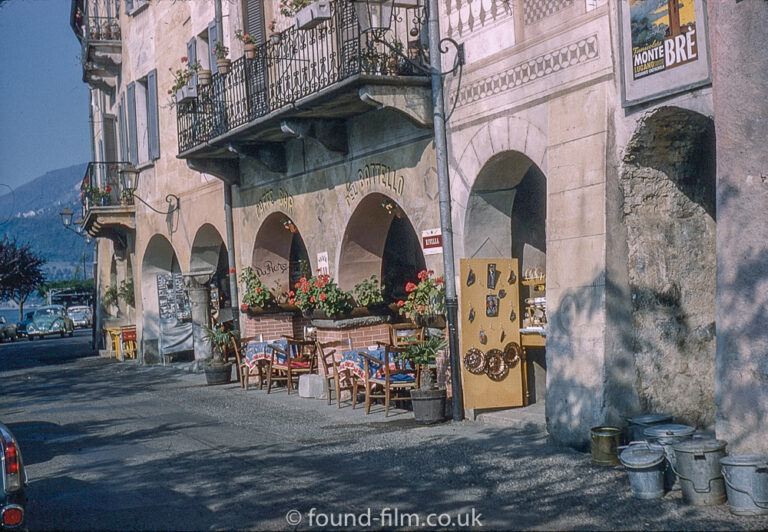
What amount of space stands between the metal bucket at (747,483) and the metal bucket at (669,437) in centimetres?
72

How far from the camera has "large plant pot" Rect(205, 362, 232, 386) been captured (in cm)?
1808

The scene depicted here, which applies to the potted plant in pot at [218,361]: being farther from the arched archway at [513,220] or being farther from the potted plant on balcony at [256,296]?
the arched archway at [513,220]

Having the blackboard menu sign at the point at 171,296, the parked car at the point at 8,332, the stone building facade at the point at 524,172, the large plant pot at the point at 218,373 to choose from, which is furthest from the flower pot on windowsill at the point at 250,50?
the parked car at the point at 8,332

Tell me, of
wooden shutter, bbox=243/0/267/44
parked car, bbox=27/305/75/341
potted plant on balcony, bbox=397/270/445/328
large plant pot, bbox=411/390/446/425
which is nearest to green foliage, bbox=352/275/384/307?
potted plant on balcony, bbox=397/270/445/328

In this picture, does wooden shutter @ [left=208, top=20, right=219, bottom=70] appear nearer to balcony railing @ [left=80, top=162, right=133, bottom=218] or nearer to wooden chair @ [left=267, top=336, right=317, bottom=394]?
wooden chair @ [left=267, top=336, right=317, bottom=394]

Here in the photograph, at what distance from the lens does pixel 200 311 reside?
69.9 feet

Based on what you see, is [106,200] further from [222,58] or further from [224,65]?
[224,65]

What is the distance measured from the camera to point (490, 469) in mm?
8812

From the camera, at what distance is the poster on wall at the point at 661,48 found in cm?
834

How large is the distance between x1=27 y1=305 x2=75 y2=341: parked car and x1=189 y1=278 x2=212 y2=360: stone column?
33263 mm

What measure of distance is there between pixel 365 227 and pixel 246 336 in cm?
441

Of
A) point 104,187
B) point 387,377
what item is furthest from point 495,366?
point 104,187

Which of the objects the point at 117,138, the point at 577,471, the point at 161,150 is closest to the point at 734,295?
the point at 577,471

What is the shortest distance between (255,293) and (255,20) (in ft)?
15.7
